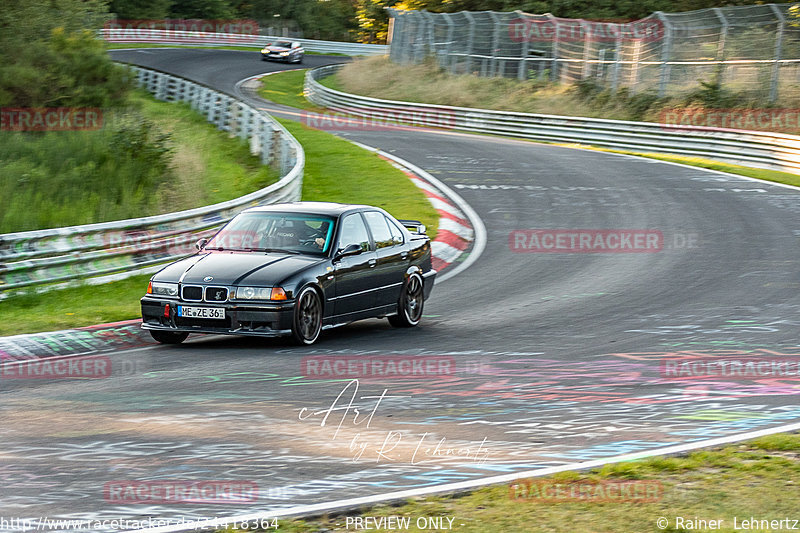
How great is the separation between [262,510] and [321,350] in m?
4.84

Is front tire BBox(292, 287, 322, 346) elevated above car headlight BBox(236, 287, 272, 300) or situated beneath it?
situated beneath

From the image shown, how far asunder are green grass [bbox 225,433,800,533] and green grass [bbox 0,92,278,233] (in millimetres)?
11315

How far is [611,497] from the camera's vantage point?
5.08m

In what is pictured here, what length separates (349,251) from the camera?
35.0 ft

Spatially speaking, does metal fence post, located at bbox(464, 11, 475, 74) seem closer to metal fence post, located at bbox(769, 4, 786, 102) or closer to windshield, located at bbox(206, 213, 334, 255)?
metal fence post, located at bbox(769, 4, 786, 102)

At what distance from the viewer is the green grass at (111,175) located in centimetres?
1625

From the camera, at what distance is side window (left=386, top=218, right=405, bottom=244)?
11.7m

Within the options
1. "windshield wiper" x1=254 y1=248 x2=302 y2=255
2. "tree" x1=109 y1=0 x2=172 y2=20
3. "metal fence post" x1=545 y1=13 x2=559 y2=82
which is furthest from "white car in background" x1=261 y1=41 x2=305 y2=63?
"windshield wiper" x1=254 y1=248 x2=302 y2=255

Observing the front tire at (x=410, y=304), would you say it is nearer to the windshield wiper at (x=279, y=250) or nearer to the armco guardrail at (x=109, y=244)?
the windshield wiper at (x=279, y=250)

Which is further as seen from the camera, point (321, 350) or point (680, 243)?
point (680, 243)

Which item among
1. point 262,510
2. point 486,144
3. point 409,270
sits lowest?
point 486,144

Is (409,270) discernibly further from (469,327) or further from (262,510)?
(262,510)

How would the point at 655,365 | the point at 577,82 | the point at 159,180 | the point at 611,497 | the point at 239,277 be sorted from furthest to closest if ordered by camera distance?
the point at 577,82 → the point at 159,180 → the point at 239,277 → the point at 655,365 → the point at 611,497

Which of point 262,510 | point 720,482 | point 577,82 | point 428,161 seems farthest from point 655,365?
point 577,82
